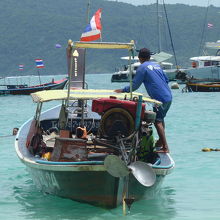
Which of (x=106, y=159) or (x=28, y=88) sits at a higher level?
(x=106, y=159)

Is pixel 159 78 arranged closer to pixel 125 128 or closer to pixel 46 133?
pixel 125 128

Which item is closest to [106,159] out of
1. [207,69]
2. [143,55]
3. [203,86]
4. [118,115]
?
[118,115]

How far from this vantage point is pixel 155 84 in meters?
11.1

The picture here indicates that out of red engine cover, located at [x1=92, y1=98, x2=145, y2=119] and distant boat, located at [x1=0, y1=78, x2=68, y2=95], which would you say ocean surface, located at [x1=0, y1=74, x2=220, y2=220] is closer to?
red engine cover, located at [x1=92, y1=98, x2=145, y2=119]

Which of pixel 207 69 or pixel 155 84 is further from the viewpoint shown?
pixel 207 69

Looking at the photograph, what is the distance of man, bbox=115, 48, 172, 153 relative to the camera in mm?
11031

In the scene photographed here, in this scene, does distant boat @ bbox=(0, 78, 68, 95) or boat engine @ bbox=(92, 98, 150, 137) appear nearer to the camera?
boat engine @ bbox=(92, 98, 150, 137)

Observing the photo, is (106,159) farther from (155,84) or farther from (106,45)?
(155,84)

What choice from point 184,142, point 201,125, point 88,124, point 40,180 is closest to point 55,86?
point 201,125

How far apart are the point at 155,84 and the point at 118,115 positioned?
124 cm

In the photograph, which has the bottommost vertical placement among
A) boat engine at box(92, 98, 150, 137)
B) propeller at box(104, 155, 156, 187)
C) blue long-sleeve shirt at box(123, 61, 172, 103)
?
propeller at box(104, 155, 156, 187)

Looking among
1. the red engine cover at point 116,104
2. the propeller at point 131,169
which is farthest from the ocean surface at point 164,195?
the red engine cover at point 116,104

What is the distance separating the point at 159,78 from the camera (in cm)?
1112

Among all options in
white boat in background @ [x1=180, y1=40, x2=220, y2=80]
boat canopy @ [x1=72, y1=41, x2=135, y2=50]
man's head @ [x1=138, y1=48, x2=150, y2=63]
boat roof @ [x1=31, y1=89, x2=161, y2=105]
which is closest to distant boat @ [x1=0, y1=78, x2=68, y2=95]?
white boat in background @ [x1=180, y1=40, x2=220, y2=80]
